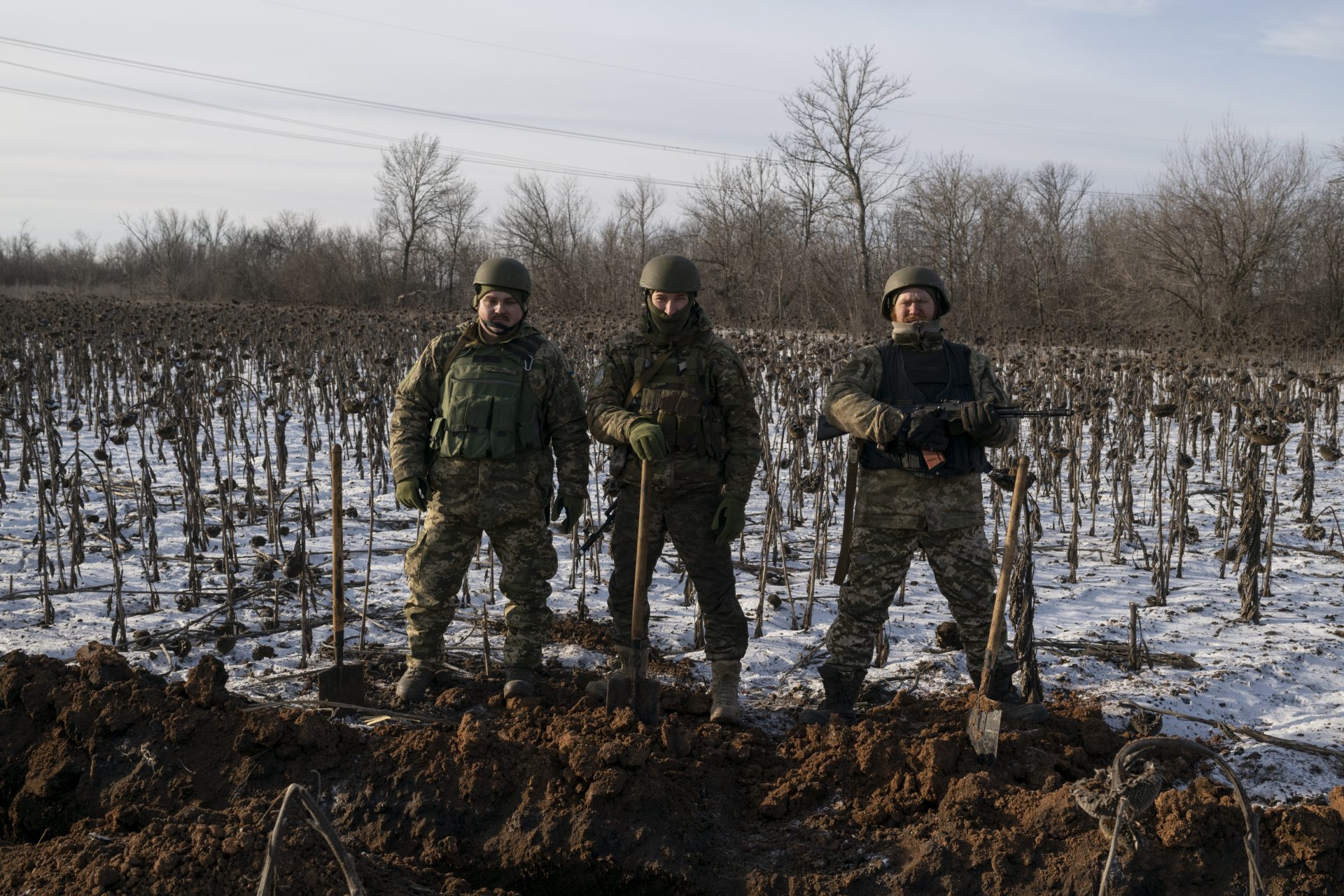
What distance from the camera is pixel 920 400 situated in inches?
159

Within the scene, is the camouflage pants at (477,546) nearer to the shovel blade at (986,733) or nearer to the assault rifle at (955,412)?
the assault rifle at (955,412)

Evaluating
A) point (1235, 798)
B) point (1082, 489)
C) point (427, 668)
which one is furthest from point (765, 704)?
point (1082, 489)

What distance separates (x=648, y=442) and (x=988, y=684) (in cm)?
158

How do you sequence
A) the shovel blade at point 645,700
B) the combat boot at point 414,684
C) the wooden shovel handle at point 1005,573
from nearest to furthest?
the wooden shovel handle at point 1005,573 < the shovel blade at point 645,700 < the combat boot at point 414,684

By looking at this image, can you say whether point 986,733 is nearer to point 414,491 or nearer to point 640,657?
point 640,657

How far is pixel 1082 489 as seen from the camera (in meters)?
9.36

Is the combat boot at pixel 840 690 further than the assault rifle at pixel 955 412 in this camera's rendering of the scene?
Yes

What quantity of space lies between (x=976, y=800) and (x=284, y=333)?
13626mm

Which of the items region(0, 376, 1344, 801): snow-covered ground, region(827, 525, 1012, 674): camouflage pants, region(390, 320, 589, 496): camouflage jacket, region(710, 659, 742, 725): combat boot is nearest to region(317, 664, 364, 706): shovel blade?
region(0, 376, 1344, 801): snow-covered ground

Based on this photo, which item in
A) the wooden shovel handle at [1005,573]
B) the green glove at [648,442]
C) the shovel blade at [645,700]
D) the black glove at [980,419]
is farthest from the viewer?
the shovel blade at [645,700]

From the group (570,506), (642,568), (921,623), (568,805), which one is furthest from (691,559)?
(921,623)

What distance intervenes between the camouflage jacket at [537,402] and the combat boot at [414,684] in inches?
34.8

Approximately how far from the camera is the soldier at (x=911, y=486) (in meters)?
3.92

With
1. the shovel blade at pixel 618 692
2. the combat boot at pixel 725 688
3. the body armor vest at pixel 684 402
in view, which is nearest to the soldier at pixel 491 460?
the body armor vest at pixel 684 402
